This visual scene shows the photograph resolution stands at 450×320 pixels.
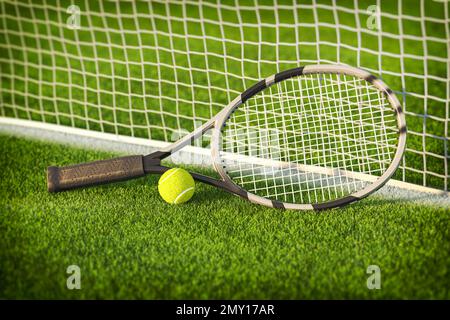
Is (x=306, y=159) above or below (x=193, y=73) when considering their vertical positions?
below

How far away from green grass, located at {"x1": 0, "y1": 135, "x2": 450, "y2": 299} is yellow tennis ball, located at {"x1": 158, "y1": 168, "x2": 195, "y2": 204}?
2.3 inches

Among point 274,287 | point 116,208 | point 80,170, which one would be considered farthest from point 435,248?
point 80,170

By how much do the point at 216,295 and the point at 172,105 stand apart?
110 inches

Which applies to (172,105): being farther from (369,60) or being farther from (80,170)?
(369,60)

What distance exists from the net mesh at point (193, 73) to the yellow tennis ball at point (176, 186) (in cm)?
117

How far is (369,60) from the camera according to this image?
6.60 m

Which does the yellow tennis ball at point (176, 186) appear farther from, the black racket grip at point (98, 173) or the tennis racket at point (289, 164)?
the black racket grip at point (98, 173)

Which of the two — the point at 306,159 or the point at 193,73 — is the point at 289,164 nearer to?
the point at 306,159

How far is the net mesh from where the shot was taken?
4.73m

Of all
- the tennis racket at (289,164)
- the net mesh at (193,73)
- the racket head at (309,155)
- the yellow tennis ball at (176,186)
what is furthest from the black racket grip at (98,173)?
the net mesh at (193,73)

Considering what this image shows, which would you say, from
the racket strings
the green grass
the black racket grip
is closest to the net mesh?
the racket strings

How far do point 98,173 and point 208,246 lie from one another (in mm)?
971

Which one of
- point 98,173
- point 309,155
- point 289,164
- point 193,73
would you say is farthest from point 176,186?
point 193,73

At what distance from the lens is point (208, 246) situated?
138 inches
